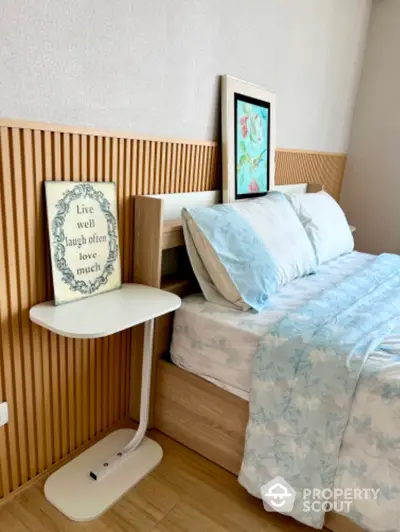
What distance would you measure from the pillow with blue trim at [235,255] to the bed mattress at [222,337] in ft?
0.18

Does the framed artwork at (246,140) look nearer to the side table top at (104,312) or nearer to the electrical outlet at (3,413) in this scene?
the side table top at (104,312)

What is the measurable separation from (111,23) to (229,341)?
1154mm

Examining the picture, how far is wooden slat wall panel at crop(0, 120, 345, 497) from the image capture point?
1231 millimetres

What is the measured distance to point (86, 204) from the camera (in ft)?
4.66

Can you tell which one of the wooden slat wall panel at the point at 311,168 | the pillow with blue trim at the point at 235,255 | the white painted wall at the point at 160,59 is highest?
the white painted wall at the point at 160,59

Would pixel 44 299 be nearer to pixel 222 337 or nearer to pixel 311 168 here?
Result: pixel 222 337

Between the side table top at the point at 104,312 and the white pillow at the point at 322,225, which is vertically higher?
the white pillow at the point at 322,225

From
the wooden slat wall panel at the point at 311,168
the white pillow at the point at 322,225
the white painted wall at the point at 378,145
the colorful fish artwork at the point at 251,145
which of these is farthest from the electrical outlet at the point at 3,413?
the white painted wall at the point at 378,145

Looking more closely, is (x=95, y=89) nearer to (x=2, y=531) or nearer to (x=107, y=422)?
(x=107, y=422)

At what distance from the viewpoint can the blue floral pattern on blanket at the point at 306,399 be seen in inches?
48.9

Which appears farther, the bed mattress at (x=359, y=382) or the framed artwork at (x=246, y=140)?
the framed artwork at (x=246, y=140)

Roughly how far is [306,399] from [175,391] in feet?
1.86

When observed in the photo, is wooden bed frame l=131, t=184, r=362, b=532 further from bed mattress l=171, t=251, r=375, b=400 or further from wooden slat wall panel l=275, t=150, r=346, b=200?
wooden slat wall panel l=275, t=150, r=346, b=200

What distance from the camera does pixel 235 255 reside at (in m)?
1.62
